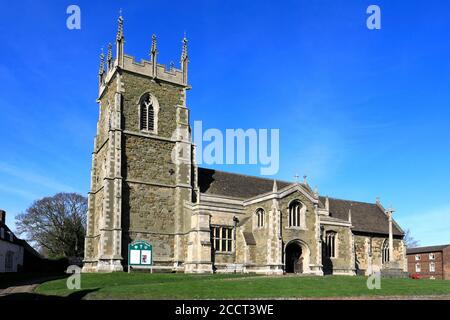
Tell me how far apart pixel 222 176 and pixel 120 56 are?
48.7ft

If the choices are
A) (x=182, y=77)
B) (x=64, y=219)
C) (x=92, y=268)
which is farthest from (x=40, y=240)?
(x=182, y=77)

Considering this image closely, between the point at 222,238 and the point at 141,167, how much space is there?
8.99 m

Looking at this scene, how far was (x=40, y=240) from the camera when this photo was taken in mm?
Result: 65875

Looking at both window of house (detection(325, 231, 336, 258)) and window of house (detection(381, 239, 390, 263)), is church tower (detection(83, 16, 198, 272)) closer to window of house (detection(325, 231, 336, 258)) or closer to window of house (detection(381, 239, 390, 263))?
window of house (detection(325, 231, 336, 258))

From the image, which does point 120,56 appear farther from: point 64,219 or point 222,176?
point 64,219

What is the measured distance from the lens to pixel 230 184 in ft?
149

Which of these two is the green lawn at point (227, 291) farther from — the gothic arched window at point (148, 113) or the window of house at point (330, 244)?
the window of house at point (330, 244)

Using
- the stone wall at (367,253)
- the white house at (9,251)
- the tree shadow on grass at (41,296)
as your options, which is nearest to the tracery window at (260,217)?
the stone wall at (367,253)

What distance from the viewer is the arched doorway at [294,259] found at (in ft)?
131

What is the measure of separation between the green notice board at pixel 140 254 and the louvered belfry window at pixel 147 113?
9904 mm

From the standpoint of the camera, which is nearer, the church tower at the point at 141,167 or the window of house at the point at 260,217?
the church tower at the point at 141,167

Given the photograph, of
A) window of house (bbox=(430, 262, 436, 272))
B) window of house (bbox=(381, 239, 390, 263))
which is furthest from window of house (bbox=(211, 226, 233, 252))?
Result: window of house (bbox=(430, 262, 436, 272))

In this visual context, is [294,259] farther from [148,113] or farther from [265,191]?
[148,113]

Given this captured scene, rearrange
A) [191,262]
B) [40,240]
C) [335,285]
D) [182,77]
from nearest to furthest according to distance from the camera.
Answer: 1. [335,285]
2. [191,262]
3. [182,77]
4. [40,240]
